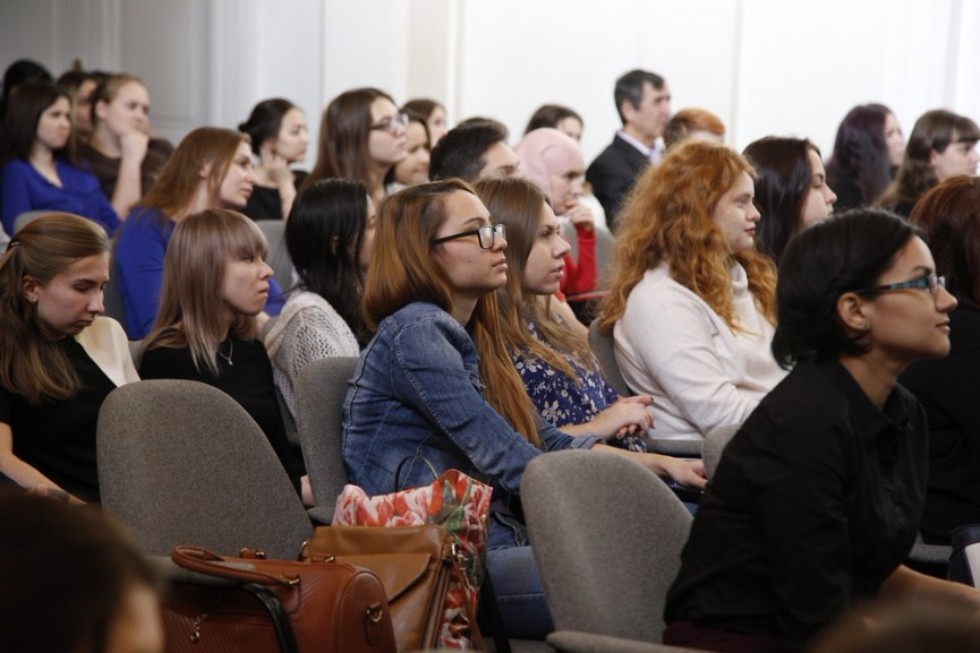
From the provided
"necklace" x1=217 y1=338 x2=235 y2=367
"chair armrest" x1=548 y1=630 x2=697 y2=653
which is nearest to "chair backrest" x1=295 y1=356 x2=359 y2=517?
"necklace" x1=217 y1=338 x2=235 y2=367

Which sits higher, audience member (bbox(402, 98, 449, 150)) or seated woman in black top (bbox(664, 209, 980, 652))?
audience member (bbox(402, 98, 449, 150))

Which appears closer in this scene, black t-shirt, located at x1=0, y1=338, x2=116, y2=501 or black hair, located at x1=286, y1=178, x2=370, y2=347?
black t-shirt, located at x1=0, y1=338, x2=116, y2=501

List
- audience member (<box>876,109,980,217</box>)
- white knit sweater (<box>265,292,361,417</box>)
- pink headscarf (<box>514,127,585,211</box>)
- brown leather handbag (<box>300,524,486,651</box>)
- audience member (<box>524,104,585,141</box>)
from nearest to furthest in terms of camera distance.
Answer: brown leather handbag (<box>300,524,486,651</box>), white knit sweater (<box>265,292,361,417</box>), pink headscarf (<box>514,127,585,211</box>), audience member (<box>876,109,980,217</box>), audience member (<box>524,104,585,141</box>)

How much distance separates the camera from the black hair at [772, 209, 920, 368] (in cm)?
211

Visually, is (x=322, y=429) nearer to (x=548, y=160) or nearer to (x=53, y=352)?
(x=53, y=352)

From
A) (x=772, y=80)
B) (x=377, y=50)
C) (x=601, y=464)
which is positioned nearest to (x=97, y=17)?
(x=377, y=50)

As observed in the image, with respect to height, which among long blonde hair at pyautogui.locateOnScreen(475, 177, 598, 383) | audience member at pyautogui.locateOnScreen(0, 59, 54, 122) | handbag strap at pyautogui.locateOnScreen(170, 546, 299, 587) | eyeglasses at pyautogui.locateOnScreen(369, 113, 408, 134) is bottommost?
handbag strap at pyautogui.locateOnScreen(170, 546, 299, 587)

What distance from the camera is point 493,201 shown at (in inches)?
132

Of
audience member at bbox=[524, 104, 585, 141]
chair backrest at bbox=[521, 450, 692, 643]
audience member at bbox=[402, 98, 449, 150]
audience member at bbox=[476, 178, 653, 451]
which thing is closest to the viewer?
chair backrest at bbox=[521, 450, 692, 643]

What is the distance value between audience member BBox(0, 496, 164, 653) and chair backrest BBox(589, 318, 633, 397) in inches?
100

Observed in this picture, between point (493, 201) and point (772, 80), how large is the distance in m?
4.86

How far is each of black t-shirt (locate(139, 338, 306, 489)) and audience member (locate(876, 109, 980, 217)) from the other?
3.05 m

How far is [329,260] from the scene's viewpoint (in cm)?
378

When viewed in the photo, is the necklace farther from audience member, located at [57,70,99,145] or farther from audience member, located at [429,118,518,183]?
audience member, located at [57,70,99,145]
